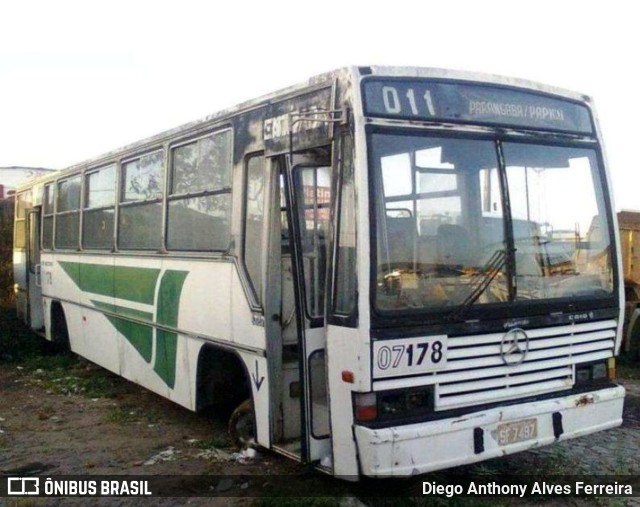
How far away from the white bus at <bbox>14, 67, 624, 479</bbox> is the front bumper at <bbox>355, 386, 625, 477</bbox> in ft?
0.04

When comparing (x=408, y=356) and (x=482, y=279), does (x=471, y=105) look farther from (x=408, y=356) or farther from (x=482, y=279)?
(x=408, y=356)

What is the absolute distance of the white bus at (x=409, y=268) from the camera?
488 cm

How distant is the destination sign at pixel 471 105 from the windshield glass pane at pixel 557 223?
211 mm

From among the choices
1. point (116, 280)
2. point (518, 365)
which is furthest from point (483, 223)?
point (116, 280)

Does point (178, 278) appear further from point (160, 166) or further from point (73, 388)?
point (73, 388)

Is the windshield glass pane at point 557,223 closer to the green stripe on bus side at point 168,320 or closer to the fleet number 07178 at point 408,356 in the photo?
the fleet number 07178 at point 408,356

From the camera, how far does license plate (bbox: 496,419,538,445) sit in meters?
5.16

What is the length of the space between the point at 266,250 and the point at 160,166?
2479mm

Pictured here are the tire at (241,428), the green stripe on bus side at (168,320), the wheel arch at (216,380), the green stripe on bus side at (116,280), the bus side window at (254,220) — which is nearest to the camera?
the bus side window at (254,220)

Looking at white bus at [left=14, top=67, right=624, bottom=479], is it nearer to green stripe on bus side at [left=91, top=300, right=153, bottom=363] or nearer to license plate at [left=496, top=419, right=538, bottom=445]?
license plate at [left=496, top=419, right=538, bottom=445]

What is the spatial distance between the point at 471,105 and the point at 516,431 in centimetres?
230

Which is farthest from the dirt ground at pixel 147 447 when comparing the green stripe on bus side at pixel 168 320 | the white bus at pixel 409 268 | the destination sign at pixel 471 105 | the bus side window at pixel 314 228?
the destination sign at pixel 471 105

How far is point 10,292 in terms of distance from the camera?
15.8 meters

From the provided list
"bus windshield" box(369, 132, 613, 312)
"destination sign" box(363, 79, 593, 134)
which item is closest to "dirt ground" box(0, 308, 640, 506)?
"bus windshield" box(369, 132, 613, 312)
